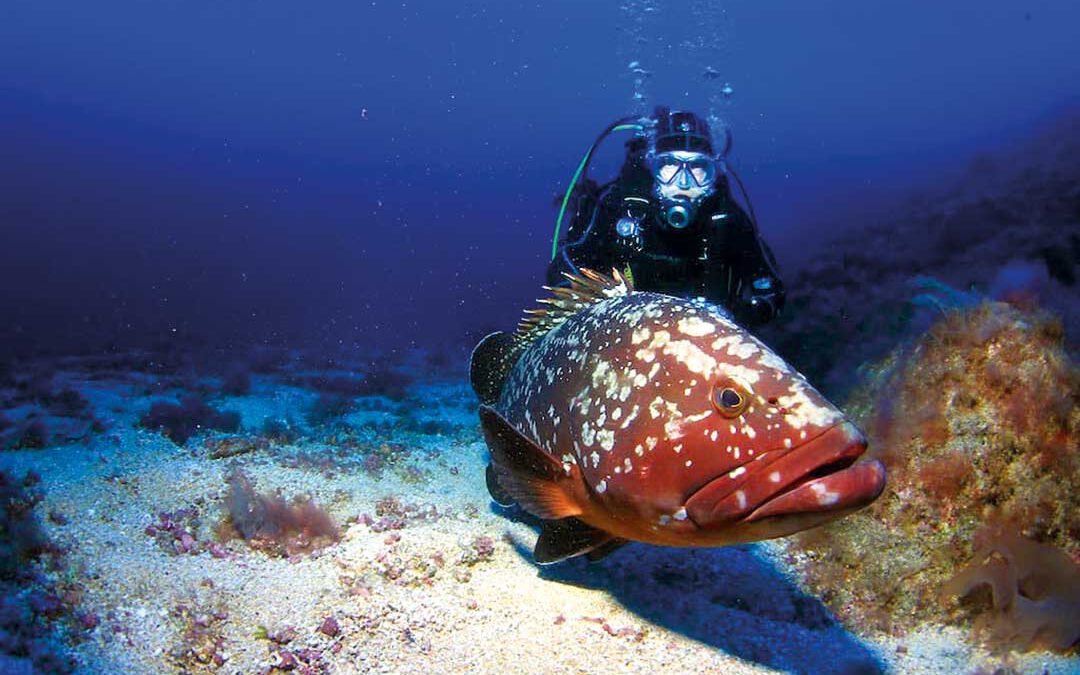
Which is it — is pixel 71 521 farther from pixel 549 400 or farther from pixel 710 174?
pixel 710 174

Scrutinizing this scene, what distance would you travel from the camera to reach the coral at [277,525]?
379cm

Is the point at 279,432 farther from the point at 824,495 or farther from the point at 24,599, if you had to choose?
the point at 824,495

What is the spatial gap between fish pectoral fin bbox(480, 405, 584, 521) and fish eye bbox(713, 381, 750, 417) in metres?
0.89

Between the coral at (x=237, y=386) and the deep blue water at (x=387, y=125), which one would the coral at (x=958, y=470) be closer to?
the coral at (x=237, y=386)

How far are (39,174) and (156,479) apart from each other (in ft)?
313

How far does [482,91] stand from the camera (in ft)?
402

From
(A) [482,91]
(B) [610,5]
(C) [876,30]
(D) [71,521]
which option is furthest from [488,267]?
(D) [71,521]

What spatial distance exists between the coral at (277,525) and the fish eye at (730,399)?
2813 millimetres

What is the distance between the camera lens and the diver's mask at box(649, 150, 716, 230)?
5.80 meters

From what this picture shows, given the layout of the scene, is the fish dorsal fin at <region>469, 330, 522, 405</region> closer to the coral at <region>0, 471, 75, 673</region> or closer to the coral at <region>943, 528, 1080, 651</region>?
the coral at <region>0, 471, 75, 673</region>

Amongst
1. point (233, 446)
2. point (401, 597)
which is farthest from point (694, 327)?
point (233, 446)

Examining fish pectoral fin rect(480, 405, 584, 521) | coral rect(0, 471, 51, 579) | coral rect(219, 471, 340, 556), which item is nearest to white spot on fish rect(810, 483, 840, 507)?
fish pectoral fin rect(480, 405, 584, 521)

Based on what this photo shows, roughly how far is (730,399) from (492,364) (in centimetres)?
272

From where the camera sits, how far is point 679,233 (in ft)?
19.2
